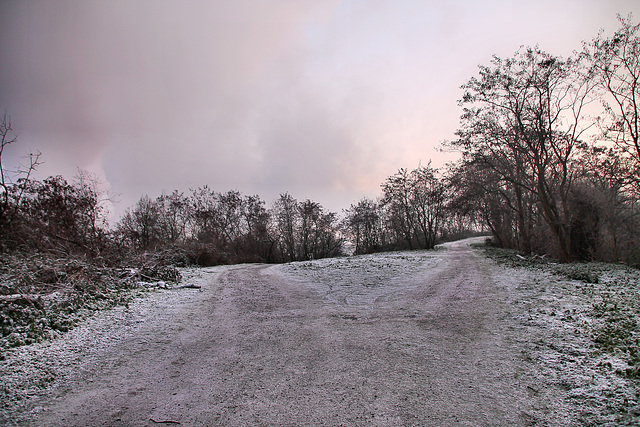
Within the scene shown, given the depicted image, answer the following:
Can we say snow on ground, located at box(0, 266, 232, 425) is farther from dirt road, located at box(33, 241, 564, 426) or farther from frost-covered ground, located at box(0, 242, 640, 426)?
dirt road, located at box(33, 241, 564, 426)

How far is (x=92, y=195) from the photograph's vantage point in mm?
16469

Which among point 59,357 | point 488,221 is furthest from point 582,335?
point 488,221

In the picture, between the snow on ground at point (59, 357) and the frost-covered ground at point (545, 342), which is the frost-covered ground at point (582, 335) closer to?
the frost-covered ground at point (545, 342)

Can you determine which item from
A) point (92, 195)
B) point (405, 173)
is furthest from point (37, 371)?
point (405, 173)

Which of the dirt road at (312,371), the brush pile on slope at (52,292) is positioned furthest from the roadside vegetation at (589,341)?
the brush pile on slope at (52,292)

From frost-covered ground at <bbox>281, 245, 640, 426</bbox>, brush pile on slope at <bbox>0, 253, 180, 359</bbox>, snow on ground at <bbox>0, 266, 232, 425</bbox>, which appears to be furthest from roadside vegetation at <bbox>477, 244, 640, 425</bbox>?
brush pile on slope at <bbox>0, 253, 180, 359</bbox>

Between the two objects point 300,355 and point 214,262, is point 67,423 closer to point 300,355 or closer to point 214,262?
point 300,355

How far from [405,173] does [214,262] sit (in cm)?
2641

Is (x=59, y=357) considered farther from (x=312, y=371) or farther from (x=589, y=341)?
(x=589, y=341)

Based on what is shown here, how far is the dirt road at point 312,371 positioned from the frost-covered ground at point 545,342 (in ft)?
0.68

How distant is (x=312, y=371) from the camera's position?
13.9ft

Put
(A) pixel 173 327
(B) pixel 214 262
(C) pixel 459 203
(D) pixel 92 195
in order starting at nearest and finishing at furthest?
(A) pixel 173 327 → (D) pixel 92 195 → (C) pixel 459 203 → (B) pixel 214 262

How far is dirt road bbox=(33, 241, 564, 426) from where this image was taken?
3244 mm

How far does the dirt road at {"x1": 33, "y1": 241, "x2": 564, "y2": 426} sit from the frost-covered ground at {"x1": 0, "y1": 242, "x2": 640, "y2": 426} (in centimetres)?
21
